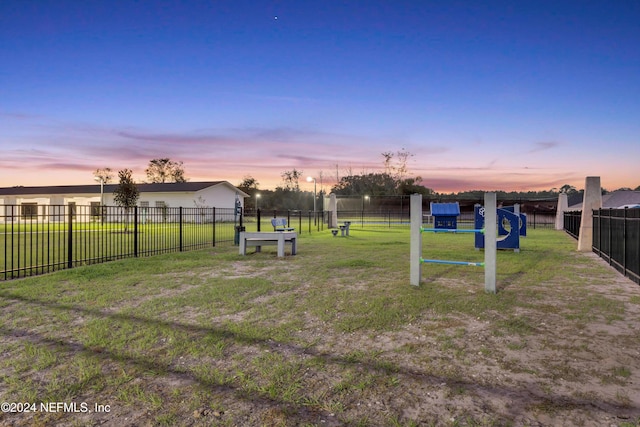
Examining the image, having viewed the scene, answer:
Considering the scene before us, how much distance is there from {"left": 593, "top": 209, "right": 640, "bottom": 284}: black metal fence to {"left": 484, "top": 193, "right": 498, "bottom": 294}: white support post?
10.4 feet

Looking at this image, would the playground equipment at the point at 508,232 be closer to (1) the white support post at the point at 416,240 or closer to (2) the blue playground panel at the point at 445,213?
(1) the white support post at the point at 416,240

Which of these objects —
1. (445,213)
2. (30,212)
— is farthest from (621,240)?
(30,212)

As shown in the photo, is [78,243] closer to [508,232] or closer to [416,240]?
[416,240]

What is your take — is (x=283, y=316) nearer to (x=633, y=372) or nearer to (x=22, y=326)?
(x=22, y=326)

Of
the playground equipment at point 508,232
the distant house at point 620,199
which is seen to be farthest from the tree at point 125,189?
the distant house at point 620,199

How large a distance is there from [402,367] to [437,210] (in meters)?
19.3

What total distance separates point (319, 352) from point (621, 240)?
836 cm

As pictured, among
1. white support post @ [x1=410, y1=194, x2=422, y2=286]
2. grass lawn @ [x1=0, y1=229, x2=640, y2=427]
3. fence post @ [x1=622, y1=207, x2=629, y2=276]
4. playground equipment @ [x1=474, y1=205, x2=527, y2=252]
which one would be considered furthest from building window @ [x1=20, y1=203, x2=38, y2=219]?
playground equipment @ [x1=474, y1=205, x2=527, y2=252]

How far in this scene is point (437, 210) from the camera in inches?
850

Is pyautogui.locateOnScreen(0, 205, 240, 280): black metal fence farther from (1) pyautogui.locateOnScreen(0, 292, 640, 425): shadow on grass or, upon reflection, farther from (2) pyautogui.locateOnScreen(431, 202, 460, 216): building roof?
(2) pyautogui.locateOnScreen(431, 202, 460, 216): building roof

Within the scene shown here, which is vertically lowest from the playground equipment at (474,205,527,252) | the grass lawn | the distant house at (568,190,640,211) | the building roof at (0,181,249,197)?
the grass lawn

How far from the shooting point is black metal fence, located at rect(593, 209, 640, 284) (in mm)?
7359

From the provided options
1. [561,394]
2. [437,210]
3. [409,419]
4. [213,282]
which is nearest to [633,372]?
[561,394]

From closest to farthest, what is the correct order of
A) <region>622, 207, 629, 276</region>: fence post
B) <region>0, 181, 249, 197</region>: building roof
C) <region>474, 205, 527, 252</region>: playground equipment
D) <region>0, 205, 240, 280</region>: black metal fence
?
<region>622, 207, 629, 276</region>: fence post < <region>0, 205, 240, 280</region>: black metal fence < <region>474, 205, 527, 252</region>: playground equipment < <region>0, 181, 249, 197</region>: building roof
